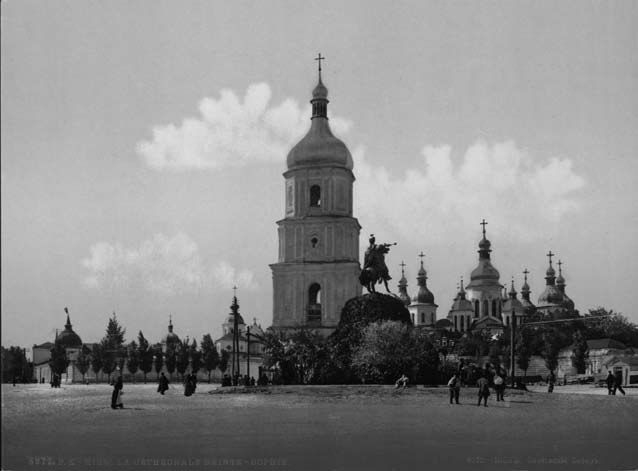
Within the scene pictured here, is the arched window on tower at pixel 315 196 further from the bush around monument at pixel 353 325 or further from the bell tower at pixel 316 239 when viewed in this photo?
the bush around monument at pixel 353 325

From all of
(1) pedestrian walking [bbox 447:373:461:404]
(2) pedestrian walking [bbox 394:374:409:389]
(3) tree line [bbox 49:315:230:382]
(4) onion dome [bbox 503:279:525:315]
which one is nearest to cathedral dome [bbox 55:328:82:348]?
(3) tree line [bbox 49:315:230:382]

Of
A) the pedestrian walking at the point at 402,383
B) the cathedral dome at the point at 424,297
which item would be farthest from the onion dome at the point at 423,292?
the pedestrian walking at the point at 402,383

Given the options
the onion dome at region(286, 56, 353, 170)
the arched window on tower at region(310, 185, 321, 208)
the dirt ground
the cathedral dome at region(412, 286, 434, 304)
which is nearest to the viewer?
the dirt ground

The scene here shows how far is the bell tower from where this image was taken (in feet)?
268

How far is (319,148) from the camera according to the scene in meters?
85.4

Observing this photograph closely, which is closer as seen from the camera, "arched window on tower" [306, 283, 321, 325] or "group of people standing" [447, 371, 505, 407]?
"group of people standing" [447, 371, 505, 407]

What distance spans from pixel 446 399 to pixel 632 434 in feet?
42.2

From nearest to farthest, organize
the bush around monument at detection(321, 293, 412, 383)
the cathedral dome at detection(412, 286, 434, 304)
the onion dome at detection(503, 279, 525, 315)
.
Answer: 1. the bush around monument at detection(321, 293, 412, 383)
2. the onion dome at detection(503, 279, 525, 315)
3. the cathedral dome at detection(412, 286, 434, 304)

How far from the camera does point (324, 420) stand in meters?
22.4

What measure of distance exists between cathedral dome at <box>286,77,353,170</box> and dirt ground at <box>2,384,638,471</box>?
5692 centimetres

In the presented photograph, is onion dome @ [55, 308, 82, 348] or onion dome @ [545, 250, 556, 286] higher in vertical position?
onion dome @ [545, 250, 556, 286]

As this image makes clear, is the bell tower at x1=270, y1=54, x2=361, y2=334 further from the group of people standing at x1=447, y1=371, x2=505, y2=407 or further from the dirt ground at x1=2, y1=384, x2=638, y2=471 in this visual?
the dirt ground at x1=2, y1=384, x2=638, y2=471

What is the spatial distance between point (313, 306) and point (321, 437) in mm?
64589

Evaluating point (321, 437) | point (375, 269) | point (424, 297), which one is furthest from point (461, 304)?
point (321, 437)
